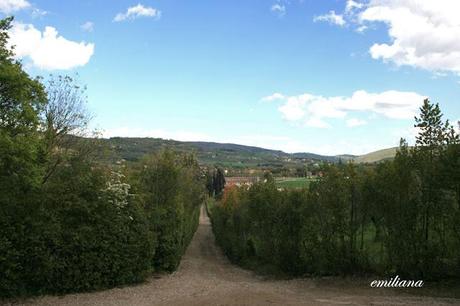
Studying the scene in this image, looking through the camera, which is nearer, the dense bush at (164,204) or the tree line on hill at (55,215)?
the tree line on hill at (55,215)

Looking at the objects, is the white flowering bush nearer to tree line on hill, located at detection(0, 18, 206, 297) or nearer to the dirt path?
tree line on hill, located at detection(0, 18, 206, 297)

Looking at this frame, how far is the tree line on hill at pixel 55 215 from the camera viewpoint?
1410 cm

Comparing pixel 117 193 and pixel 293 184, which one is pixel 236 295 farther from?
pixel 293 184

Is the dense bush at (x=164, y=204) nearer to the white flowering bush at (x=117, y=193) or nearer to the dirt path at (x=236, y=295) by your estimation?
the dirt path at (x=236, y=295)

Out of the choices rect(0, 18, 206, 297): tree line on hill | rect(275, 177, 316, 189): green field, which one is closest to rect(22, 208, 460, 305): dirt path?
rect(0, 18, 206, 297): tree line on hill

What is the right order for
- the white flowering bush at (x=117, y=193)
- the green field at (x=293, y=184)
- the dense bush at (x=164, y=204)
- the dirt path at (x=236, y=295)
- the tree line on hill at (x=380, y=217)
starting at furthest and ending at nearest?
1. the green field at (x=293, y=184)
2. the dense bush at (x=164, y=204)
3. the white flowering bush at (x=117, y=193)
4. the tree line on hill at (x=380, y=217)
5. the dirt path at (x=236, y=295)

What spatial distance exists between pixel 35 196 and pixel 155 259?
6597 millimetres

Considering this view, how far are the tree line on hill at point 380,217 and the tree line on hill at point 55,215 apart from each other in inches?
223

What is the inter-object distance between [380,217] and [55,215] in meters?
11.6

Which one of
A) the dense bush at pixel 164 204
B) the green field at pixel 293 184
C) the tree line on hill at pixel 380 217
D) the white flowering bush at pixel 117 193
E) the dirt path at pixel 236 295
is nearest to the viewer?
the dirt path at pixel 236 295

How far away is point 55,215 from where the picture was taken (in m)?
15.8

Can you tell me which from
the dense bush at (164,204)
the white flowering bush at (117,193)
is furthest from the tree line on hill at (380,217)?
the white flowering bush at (117,193)

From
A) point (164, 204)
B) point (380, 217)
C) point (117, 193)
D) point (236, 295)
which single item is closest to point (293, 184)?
point (164, 204)

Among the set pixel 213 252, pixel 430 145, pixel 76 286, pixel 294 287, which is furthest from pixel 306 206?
pixel 213 252
